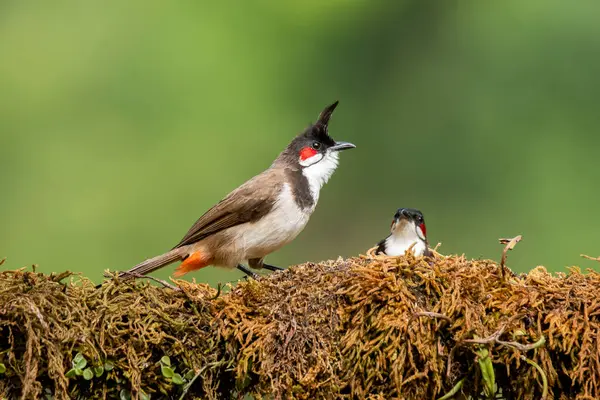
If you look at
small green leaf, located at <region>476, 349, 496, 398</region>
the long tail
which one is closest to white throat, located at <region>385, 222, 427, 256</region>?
the long tail

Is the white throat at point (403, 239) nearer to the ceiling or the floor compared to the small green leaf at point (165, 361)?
nearer to the ceiling

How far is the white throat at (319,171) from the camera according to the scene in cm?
561

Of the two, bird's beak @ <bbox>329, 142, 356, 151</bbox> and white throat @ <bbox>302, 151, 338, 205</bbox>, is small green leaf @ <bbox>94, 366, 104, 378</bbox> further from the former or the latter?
bird's beak @ <bbox>329, 142, 356, 151</bbox>

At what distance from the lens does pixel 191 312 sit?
10.9 ft

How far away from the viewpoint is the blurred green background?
14125 millimetres

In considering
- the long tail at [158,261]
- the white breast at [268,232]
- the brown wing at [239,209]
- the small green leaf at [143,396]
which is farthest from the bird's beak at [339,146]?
the small green leaf at [143,396]

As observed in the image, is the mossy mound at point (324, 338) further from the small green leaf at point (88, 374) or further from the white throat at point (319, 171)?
the white throat at point (319, 171)

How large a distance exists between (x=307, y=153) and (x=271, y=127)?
1164 centimetres

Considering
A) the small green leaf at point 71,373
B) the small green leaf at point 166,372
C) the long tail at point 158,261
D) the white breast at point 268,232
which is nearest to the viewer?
the small green leaf at point 71,373

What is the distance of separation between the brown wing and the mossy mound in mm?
1959

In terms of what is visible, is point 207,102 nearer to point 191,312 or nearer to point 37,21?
point 37,21

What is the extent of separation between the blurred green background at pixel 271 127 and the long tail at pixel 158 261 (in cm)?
728

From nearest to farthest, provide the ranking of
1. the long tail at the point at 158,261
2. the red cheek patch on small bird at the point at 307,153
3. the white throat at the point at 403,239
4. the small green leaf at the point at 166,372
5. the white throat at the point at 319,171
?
the small green leaf at the point at 166,372, the long tail at the point at 158,261, the white throat at the point at 403,239, the white throat at the point at 319,171, the red cheek patch on small bird at the point at 307,153

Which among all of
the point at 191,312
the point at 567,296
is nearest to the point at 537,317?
the point at 567,296
